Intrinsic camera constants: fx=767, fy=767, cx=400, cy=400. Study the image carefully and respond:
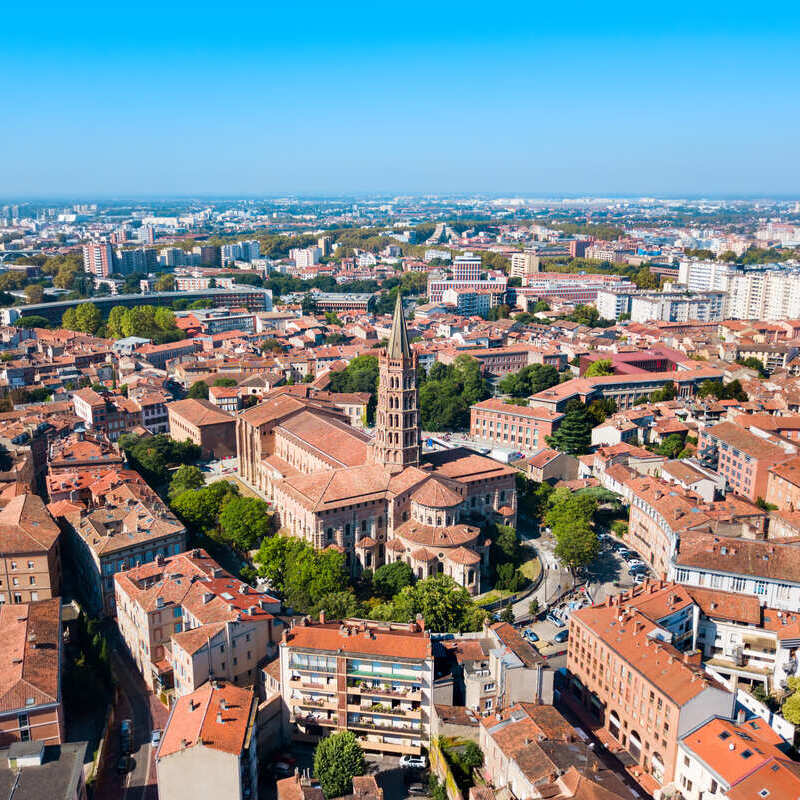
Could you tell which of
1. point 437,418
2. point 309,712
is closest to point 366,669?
point 309,712

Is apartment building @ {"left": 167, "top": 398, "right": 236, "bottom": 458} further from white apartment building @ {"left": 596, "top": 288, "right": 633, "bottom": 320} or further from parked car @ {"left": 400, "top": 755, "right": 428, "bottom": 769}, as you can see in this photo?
white apartment building @ {"left": 596, "top": 288, "right": 633, "bottom": 320}

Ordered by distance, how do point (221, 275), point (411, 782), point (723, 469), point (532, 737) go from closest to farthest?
point (532, 737), point (411, 782), point (723, 469), point (221, 275)

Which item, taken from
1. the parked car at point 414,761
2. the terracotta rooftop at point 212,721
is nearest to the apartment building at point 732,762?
the parked car at point 414,761

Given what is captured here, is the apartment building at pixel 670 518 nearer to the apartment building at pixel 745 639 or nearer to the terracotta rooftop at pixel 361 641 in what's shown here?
the apartment building at pixel 745 639

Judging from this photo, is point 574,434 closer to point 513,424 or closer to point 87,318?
A: point 513,424

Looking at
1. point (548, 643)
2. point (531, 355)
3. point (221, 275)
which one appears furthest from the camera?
point (221, 275)

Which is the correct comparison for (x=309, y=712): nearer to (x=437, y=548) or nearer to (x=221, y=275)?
(x=437, y=548)

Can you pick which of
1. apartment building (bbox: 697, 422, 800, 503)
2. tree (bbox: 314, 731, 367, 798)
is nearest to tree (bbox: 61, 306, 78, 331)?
apartment building (bbox: 697, 422, 800, 503)
